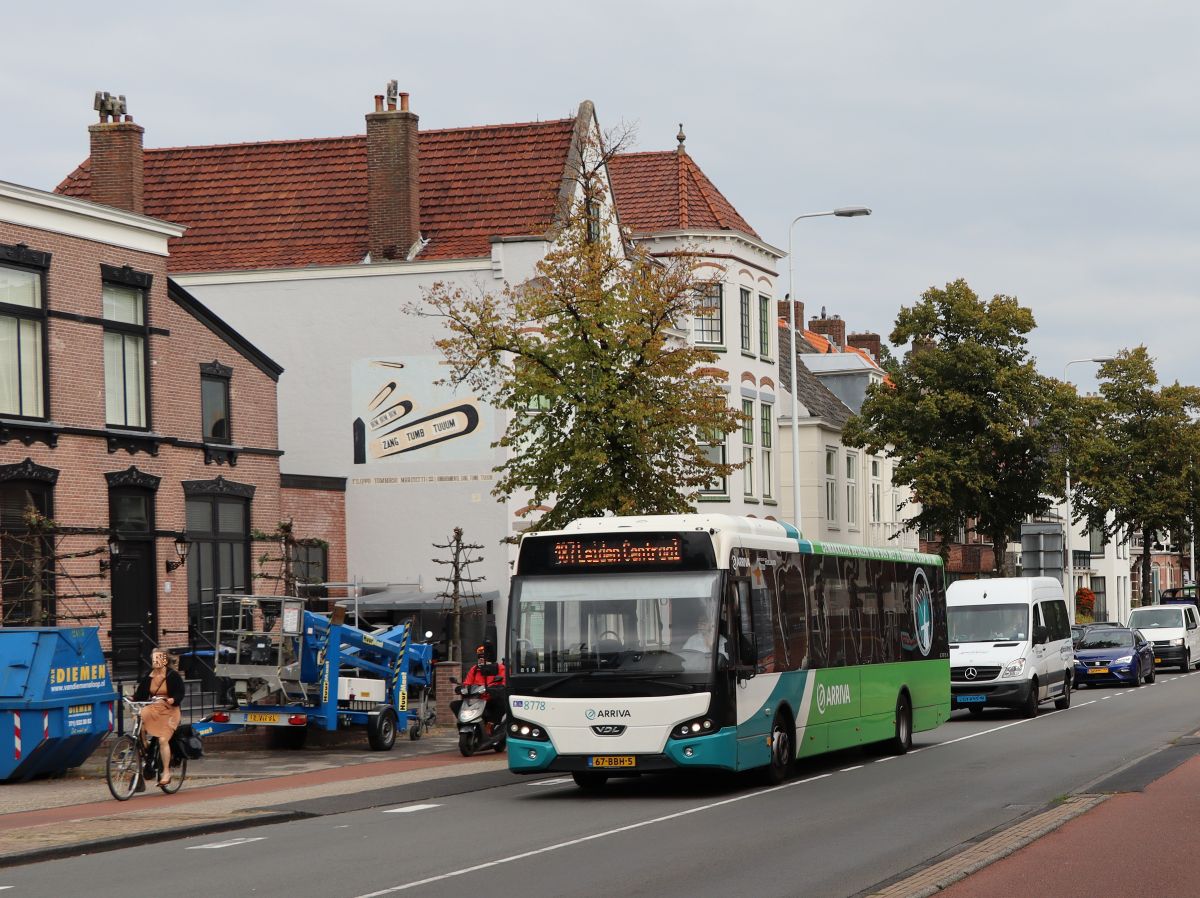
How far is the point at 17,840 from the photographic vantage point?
51.9 feet

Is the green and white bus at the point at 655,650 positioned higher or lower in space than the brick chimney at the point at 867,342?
lower

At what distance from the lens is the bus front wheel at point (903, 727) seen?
81.7 feet

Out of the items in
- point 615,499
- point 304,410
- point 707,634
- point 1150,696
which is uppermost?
point 304,410

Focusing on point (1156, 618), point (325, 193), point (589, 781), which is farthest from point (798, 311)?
point (589, 781)

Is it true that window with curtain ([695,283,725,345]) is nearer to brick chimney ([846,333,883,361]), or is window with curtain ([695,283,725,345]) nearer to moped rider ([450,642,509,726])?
moped rider ([450,642,509,726])

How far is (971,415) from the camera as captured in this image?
5347 centimetres

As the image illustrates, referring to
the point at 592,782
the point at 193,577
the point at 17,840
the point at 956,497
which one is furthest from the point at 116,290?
the point at 956,497

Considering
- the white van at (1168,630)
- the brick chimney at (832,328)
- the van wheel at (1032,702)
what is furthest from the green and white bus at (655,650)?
the brick chimney at (832,328)

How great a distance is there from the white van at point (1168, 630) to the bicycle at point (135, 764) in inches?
1557

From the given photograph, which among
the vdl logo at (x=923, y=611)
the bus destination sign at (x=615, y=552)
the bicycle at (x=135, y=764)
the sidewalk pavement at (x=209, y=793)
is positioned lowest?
the sidewalk pavement at (x=209, y=793)

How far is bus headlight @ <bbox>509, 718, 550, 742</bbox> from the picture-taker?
61.8 ft

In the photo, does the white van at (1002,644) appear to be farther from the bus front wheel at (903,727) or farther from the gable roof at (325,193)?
the gable roof at (325,193)

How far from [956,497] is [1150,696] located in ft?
46.9

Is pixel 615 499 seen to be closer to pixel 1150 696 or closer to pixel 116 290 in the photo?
pixel 116 290
